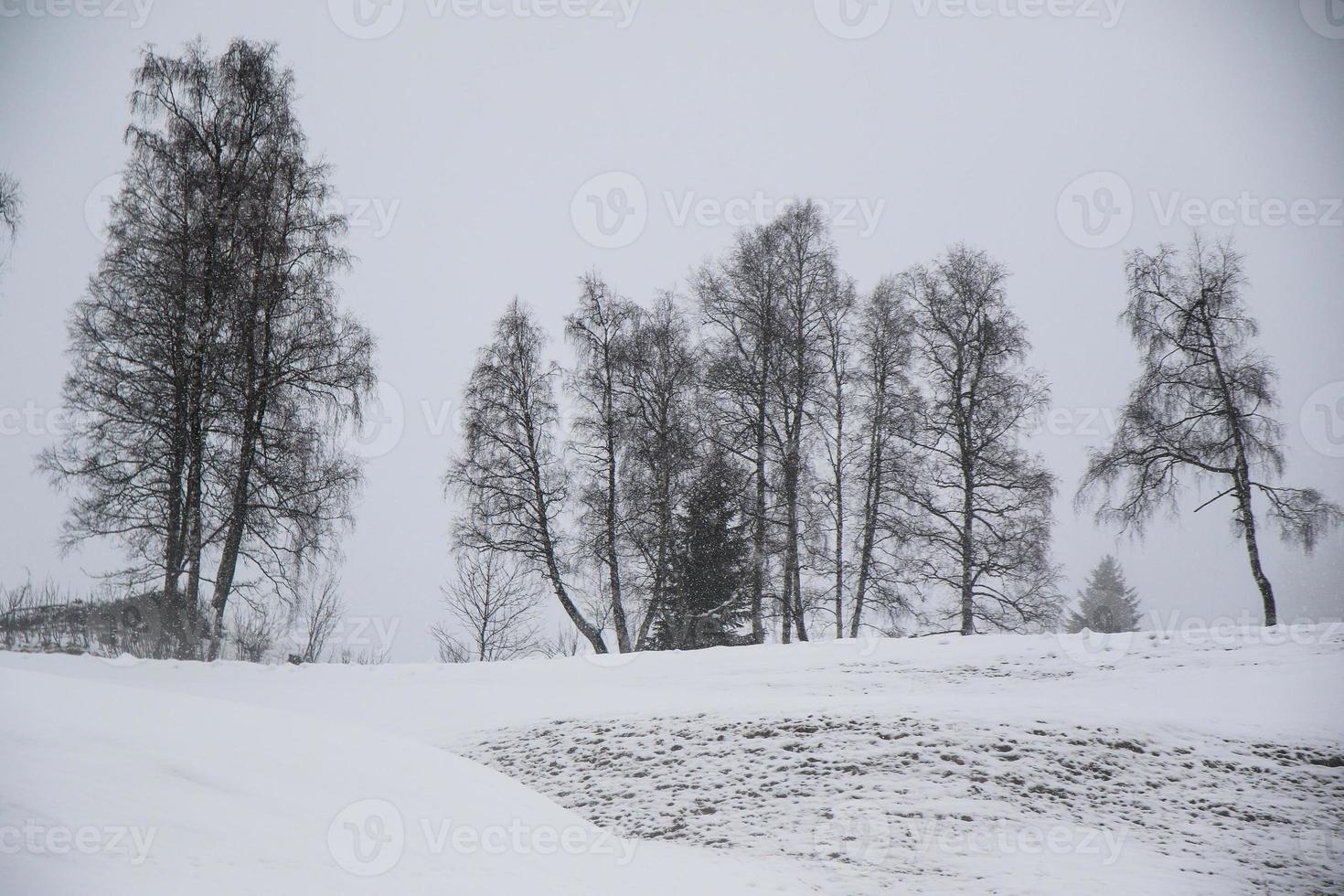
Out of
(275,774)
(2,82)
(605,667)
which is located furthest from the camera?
(605,667)

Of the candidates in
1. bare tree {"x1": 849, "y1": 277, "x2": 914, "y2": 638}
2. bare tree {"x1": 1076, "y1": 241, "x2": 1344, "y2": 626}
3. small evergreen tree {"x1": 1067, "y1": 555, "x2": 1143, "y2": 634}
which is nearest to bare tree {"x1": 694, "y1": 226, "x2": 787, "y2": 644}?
bare tree {"x1": 849, "y1": 277, "x2": 914, "y2": 638}

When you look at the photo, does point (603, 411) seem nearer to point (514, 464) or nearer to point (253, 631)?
point (514, 464)

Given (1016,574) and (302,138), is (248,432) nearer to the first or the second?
(302,138)

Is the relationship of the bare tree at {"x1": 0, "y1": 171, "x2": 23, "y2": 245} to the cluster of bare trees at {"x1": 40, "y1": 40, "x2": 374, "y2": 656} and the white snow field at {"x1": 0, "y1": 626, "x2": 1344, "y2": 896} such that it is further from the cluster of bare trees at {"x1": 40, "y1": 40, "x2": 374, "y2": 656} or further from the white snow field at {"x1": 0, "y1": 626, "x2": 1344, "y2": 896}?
the white snow field at {"x1": 0, "y1": 626, "x2": 1344, "y2": 896}

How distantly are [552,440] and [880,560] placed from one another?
27.7 ft

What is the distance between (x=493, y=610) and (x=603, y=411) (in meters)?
8.61

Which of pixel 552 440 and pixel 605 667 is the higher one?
pixel 552 440

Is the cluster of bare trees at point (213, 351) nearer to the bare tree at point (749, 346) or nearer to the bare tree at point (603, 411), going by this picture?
the bare tree at point (603, 411)

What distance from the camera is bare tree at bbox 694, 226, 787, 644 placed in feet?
59.6

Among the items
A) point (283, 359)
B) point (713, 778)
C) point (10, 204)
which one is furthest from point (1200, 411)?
point (10, 204)

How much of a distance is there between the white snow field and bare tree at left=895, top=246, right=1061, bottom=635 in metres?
5.32

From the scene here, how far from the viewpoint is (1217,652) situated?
10477mm

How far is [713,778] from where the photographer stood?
7.23 meters

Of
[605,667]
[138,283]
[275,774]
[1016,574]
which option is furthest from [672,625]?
[275,774]
